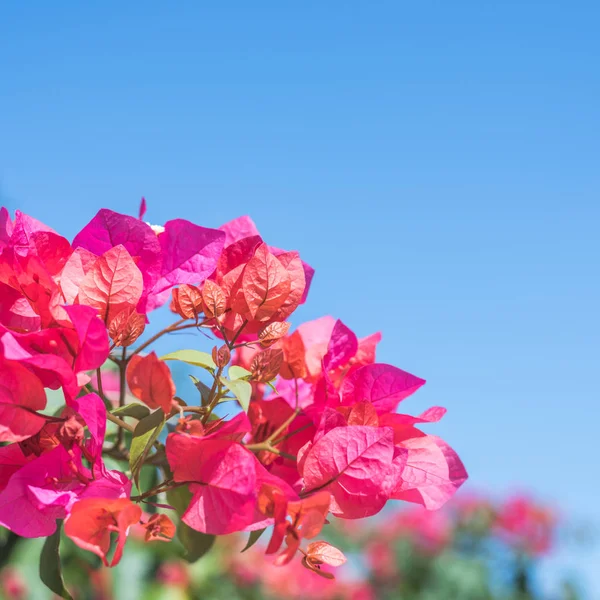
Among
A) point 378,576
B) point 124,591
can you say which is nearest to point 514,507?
point 378,576

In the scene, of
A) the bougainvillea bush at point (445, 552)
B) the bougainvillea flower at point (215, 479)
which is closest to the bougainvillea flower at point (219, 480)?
the bougainvillea flower at point (215, 479)

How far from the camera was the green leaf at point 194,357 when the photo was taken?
53 centimetres

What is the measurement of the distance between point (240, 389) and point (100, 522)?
123 mm

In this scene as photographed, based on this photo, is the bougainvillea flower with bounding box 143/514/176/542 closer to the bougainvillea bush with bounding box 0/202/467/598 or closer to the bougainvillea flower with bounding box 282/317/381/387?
the bougainvillea bush with bounding box 0/202/467/598

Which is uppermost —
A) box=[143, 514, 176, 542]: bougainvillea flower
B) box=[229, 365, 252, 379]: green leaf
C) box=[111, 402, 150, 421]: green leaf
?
box=[229, 365, 252, 379]: green leaf

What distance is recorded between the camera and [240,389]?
479mm

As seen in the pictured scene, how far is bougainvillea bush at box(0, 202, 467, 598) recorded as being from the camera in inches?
17.8

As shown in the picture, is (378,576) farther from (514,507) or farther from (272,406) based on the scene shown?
(272,406)

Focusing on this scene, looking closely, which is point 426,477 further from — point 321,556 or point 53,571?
point 53,571

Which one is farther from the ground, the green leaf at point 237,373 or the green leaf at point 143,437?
the green leaf at point 237,373

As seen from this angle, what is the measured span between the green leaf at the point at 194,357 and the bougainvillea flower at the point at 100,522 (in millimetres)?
125

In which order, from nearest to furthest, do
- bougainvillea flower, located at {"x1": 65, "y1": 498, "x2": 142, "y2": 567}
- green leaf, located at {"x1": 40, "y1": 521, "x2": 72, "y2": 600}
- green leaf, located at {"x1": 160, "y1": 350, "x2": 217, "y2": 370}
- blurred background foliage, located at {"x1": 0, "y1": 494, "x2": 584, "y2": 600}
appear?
bougainvillea flower, located at {"x1": 65, "y1": 498, "x2": 142, "y2": 567}, green leaf, located at {"x1": 160, "y1": 350, "x2": 217, "y2": 370}, green leaf, located at {"x1": 40, "y1": 521, "x2": 72, "y2": 600}, blurred background foliage, located at {"x1": 0, "y1": 494, "x2": 584, "y2": 600}

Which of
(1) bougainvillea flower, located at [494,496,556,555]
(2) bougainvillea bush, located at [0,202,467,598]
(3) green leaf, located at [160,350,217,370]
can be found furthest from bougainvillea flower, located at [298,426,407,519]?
(1) bougainvillea flower, located at [494,496,556,555]

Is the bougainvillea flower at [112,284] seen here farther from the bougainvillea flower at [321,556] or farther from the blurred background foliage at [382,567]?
the blurred background foliage at [382,567]
